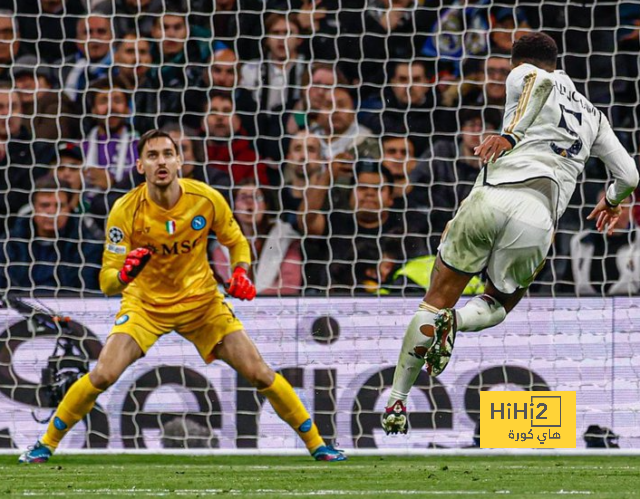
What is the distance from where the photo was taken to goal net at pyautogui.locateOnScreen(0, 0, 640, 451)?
795 cm

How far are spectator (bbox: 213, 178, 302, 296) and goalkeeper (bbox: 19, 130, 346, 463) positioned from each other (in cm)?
162

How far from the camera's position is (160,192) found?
23.7 ft

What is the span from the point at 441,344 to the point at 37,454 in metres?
2.90

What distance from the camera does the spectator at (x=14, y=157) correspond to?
31.1 ft

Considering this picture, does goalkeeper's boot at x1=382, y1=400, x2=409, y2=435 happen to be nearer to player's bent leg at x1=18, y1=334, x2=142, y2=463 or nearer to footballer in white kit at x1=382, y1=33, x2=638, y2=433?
footballer in white kit at x1=382, y1=33, x2=638, y2=433

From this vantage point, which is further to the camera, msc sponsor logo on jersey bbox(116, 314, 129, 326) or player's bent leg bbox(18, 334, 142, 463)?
msc sponsor logo on jersey bbox(116, 314, 129, 326)

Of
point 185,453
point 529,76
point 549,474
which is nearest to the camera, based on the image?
point 529,76

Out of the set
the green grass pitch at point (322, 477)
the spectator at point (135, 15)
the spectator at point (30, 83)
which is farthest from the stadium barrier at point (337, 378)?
the spectator at point (135, 15)

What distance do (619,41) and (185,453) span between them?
4.85 meters

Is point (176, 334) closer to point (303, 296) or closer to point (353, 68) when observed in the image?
point (303, 296)

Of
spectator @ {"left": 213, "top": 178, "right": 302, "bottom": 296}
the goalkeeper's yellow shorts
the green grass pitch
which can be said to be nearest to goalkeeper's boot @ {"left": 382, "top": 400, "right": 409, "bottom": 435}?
the green grass pitch

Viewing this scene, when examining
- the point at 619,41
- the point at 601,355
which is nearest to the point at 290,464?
the point at 601,355

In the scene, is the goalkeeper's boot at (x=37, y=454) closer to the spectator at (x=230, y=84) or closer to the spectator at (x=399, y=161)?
the spectator at (x=399, y=161)

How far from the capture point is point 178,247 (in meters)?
7.23
